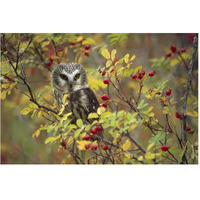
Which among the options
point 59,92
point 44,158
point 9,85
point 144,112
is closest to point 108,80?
point 144,112

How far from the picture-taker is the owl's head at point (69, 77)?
5.98 feet

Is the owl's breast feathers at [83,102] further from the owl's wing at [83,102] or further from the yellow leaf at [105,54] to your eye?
the yellow leaf at [105,54]

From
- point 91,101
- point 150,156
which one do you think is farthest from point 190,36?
point 150,156

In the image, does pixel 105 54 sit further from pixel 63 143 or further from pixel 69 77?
pixel 63 143

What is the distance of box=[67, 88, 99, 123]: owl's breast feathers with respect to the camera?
1.87m

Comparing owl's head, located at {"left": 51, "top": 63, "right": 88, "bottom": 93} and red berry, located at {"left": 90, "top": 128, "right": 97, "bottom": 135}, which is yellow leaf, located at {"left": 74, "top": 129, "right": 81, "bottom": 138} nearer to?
red berry, located at {"left": 90, "top": 128, "right": 97, "bottom": 135}

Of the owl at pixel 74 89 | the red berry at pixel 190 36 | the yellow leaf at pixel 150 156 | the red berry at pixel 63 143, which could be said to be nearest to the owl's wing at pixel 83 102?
the owl at pixel 74 89

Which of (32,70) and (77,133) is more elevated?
(32,70)

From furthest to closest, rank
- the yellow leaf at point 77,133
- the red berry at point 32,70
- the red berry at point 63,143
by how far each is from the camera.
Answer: the red berry at point 32,70 < the red berry at point 63,143 < the yellow leaf at point 77,133

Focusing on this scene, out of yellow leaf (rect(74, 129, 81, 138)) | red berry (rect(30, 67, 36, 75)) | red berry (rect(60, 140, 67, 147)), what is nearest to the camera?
yellow leaf (rect(74, 129, 81, 138))

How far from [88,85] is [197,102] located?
652 mm

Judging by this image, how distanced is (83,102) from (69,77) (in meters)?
0.19

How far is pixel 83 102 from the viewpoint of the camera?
1903 mm

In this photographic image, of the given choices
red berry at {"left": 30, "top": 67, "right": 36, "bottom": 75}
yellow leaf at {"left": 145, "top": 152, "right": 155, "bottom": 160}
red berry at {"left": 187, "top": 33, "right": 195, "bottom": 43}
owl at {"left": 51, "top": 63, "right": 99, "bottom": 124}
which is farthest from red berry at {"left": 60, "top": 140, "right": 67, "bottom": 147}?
red berry at {"left": 187, "top": 33, "right": 195, "bottom": 43}
